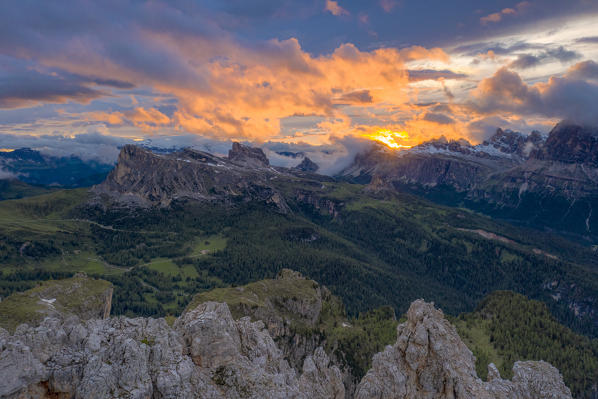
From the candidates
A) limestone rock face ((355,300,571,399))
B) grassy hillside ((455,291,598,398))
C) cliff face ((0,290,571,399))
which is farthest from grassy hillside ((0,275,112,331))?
grassy hillside ((455,291,598,398))

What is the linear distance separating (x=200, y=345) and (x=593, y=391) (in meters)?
151

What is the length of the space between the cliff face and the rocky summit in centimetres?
9

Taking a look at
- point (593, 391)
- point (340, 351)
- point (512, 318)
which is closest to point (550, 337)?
point (512, 318)

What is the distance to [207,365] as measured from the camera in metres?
36.6

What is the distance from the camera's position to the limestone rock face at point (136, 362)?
2880 cm

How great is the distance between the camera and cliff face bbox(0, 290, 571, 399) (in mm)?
29141

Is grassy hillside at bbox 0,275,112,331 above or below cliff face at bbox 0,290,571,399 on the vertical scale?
below

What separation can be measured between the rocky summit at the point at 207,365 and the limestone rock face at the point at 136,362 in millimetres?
81

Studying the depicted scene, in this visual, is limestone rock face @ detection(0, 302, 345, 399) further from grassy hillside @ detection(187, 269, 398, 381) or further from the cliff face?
grassy hillside @ detection(187, 269, 398, 381)

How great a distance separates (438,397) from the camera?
150ft

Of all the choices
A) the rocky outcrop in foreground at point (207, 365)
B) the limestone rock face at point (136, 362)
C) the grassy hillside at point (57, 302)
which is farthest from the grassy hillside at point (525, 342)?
the grassy hillside at point (57, 302)

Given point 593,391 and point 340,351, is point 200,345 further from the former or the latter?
point 593,391

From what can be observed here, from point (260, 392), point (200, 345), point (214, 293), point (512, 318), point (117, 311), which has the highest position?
point (200, 345)

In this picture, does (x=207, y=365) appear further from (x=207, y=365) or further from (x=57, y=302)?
(x=57, y=302)
